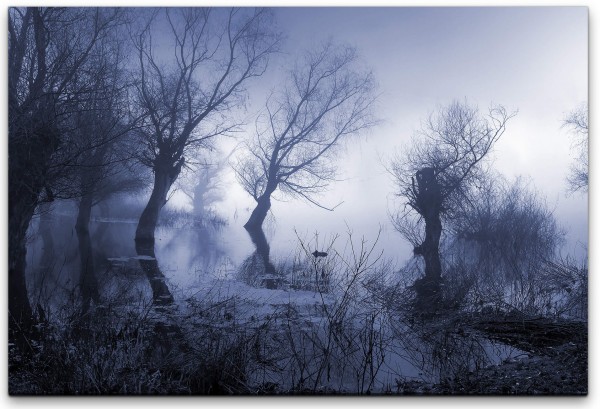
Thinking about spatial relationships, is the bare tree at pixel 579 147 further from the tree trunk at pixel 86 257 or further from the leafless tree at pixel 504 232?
the tree trunk at pixel 86 257

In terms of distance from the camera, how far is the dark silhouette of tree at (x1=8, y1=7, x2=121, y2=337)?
3047mm

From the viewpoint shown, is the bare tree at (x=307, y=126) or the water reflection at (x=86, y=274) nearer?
the water reflection at (x=86, y=274)

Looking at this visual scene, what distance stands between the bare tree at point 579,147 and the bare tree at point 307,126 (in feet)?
4.76

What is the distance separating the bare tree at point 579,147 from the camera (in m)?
3.16

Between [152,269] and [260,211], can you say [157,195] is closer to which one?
[152,269]

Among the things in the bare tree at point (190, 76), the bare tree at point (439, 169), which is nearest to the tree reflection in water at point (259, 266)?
the bare tree at point (190, 76)

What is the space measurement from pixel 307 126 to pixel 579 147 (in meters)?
2.02

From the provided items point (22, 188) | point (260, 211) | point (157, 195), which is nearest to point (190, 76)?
point (157, 195)

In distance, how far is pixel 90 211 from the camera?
11.5 feet

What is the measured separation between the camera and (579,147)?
3.18 meters

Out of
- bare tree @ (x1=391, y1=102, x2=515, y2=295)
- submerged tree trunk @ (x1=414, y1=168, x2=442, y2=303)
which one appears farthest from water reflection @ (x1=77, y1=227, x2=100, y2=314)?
submerged tree trunk @ (x1=414, y1=168, x2=442, y2=303)

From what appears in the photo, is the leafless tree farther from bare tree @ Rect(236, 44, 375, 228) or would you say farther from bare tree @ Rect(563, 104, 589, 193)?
bare tree @ Rect(236, 44, 375, 228)

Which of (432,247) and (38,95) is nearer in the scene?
(38,95)

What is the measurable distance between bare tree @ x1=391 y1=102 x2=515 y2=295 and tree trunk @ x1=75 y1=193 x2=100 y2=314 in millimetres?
2334
